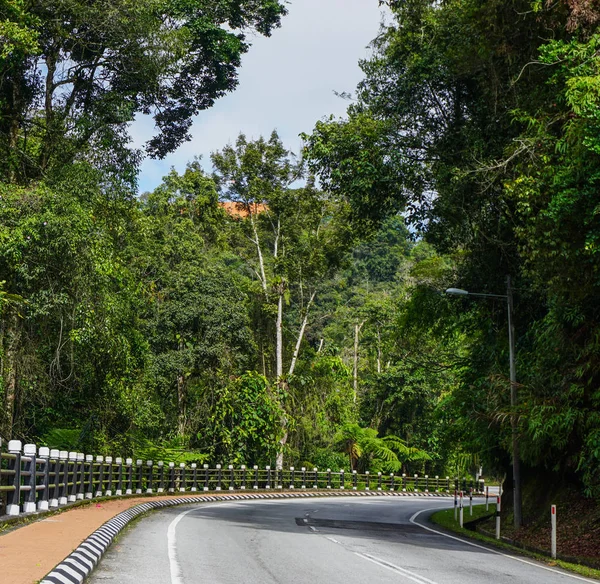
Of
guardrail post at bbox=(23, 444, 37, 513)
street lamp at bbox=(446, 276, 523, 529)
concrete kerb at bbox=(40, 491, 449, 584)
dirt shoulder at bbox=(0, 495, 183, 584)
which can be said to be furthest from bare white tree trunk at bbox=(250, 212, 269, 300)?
guardrail post at bbox=(23, 444, 37, 513)

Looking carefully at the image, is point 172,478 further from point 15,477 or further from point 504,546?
point 15,477

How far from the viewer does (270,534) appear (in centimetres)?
1560

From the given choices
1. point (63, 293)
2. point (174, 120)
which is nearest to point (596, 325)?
point (63, 293)

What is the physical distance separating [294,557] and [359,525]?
9.05 metres

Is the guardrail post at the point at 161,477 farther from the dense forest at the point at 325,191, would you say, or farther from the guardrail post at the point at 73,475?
the guardrail post at the point at 73,475

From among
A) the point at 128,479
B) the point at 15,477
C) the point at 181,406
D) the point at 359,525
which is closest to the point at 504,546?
the point at 359,525

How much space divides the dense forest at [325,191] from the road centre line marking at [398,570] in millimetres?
5616

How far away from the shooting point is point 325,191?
93.5ft

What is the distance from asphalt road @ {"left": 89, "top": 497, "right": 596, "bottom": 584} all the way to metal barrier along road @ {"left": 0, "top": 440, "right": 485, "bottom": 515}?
76.0 inches

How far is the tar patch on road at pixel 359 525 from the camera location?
19.4 meters

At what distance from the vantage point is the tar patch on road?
19.4m

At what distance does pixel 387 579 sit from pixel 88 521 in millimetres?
6709

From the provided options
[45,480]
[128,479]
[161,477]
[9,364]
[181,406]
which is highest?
[9,364]

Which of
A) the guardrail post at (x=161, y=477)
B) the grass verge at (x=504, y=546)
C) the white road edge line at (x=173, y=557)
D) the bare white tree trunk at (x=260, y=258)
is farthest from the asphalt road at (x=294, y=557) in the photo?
the bare white tree trunk at (x=260, y=258)
